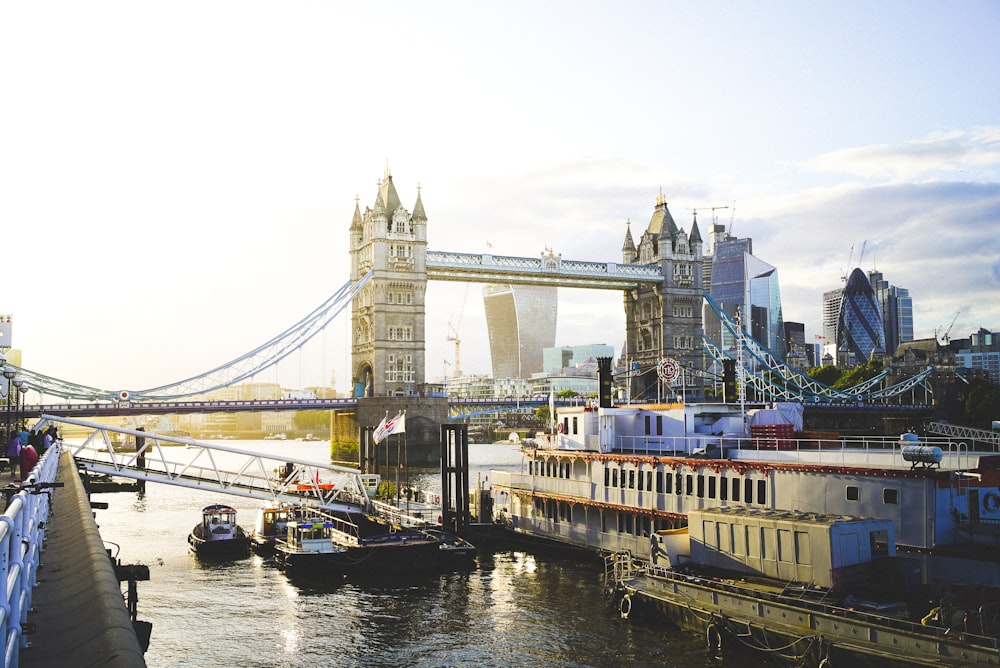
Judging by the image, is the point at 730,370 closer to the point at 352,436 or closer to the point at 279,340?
the point at 352,436

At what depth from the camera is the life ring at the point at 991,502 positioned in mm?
24891

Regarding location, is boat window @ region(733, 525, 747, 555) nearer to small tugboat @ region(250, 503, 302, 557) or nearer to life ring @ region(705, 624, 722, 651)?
life ring @ region(705, 624, 722, 651)

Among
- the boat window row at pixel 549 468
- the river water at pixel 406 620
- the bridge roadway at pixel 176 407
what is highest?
the bridge roadway at pixel 176 407

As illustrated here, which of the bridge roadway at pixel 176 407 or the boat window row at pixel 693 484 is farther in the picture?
the bridge roadway at pixel 176 407

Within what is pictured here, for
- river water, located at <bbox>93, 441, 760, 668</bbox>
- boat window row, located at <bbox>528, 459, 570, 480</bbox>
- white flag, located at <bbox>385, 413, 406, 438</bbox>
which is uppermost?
white flag, located at <bbox>385, 413, 406, 438</bbox>

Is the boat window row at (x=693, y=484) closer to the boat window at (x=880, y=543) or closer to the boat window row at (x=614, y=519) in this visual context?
the boat window row at (x=614, y=519)

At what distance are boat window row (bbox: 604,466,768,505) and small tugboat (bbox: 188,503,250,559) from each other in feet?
56.4

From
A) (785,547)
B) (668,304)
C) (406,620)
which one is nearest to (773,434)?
(785,547)

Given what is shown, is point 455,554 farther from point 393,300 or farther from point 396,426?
point 393,300

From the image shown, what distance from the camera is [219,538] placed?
40.9 m

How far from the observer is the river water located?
24672 mm

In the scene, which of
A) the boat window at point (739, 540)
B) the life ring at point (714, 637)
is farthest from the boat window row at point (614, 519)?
the life ring at point (714, 637)

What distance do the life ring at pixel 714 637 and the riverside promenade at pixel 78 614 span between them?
56.6 feet

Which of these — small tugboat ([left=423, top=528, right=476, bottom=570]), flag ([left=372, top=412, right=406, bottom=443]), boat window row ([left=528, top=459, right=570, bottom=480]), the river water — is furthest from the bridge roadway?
small tugboat ([left=423, top=528, right=476, bottom=570])
